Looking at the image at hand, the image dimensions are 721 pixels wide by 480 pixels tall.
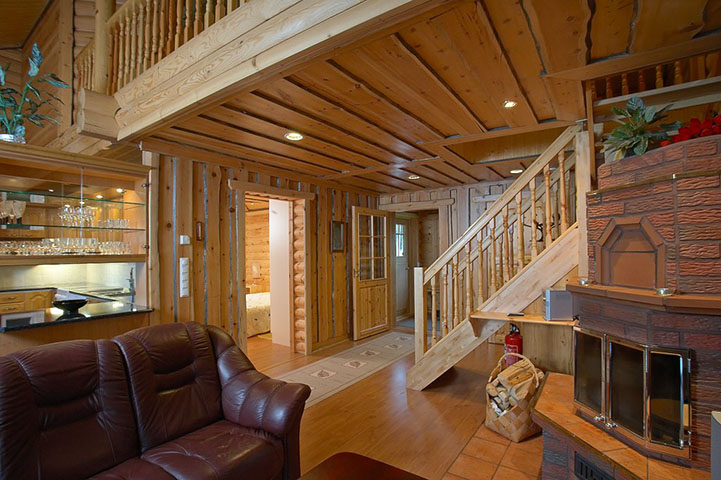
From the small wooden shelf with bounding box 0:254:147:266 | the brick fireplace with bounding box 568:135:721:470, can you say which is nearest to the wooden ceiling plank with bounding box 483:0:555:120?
the brick fireplace with bounding box 568:135:721:470

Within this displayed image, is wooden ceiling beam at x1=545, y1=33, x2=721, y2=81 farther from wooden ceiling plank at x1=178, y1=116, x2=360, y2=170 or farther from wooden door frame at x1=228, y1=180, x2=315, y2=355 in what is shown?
wooden door frame at x1=228, y1=180, x2=315, y2=355

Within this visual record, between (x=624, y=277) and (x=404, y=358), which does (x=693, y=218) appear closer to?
(x=624, y=277)

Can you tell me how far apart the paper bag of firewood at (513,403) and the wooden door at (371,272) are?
9.95 feet

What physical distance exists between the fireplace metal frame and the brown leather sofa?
1660 millimetres

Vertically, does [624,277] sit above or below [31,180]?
below

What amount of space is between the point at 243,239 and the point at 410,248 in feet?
14.4

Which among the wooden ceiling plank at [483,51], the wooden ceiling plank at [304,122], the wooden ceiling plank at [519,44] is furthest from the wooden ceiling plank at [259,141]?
the wooden ceiling plank at [519,44]

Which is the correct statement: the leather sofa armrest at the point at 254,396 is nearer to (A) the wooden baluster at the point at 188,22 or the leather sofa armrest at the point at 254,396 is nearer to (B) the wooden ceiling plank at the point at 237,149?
(B) the wooden ceiling plank at the point at 237,149

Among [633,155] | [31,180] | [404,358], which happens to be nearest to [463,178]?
[404,358]

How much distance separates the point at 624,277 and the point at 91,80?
4.89 metres

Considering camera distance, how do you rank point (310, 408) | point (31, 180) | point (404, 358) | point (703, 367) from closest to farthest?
point (703, 367), point (31, 180), point (310, 408), point (404, 358)

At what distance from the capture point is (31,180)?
281 cm

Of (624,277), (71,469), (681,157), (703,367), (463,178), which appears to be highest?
(463,178)

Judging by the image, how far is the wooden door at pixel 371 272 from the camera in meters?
5.68
